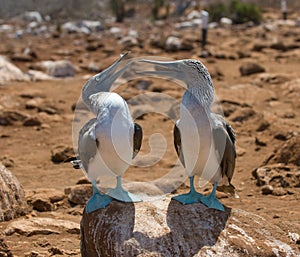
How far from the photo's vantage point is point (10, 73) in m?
15.0

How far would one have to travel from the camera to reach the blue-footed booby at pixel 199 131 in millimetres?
4543

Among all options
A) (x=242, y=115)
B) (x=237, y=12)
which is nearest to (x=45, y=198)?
(x=242, y=115)

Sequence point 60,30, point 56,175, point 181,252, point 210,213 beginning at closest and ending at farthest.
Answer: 1. point 181,252
2. point 210,213
3. point 56,175
4. point 60,30

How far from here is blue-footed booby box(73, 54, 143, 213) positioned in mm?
4469

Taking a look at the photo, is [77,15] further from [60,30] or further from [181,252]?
[181,252]

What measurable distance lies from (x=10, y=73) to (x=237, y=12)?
16.8m

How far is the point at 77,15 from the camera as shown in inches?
1371

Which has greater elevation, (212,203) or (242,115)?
(212,203)

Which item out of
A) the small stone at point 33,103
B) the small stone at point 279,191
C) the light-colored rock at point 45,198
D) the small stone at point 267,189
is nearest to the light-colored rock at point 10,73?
the small stone at point 33,103

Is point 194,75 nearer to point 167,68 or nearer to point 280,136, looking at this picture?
point 167,68

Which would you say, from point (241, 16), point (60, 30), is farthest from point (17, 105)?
point (241, 16)

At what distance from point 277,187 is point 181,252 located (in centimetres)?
309

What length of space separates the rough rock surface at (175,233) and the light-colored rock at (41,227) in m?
1.16

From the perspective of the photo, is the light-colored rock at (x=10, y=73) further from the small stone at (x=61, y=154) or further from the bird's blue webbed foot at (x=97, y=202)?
the bird's blue webbed foot at (x=97, y=202)
